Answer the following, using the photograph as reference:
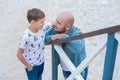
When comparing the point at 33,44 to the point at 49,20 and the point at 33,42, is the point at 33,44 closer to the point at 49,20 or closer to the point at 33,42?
the point at 33,42

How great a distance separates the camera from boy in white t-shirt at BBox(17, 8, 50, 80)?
7.81ft

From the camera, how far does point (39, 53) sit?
8.63ft

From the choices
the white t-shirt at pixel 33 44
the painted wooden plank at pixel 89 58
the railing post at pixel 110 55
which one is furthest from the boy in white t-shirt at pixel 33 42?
the railing post at pixel 110 55

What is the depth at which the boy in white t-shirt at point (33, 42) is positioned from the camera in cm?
238

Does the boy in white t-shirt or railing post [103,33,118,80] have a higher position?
railing post [103,33,118,80]

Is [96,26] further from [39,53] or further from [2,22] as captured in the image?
[39,53]

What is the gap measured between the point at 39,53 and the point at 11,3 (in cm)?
335

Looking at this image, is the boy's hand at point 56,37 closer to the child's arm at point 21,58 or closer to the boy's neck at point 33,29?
the boy's neck at point 33,29

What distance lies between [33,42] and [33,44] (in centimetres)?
2

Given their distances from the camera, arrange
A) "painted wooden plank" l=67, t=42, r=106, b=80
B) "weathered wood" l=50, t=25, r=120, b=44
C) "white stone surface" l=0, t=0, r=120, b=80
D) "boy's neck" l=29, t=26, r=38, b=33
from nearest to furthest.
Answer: "weathered wood" l=50, t=25, r=120, b=44, "painted wooden plank" l=67, t=42, r=106, b=80, "boy's neck" l=29, t=26, r=38, b=33, "white stone surface" l=0, t=0, r=120, b=80

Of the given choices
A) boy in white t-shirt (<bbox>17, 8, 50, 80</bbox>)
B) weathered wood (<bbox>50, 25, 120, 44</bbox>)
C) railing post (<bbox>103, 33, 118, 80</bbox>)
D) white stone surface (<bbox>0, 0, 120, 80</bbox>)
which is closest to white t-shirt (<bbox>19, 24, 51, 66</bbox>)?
boy in white t-shirt (<bbox>17, 8, 50, 80</bbox>)

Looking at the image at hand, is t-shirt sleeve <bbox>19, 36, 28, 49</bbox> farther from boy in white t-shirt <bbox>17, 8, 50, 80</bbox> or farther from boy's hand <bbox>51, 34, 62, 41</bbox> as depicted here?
boy's hand <bbox>51, 34, 62, 41</bbox>

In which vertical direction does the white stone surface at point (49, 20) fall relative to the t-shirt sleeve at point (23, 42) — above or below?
below

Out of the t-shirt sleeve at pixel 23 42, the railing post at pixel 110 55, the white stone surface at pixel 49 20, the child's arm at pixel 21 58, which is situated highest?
the railing post at pixel 110 55
